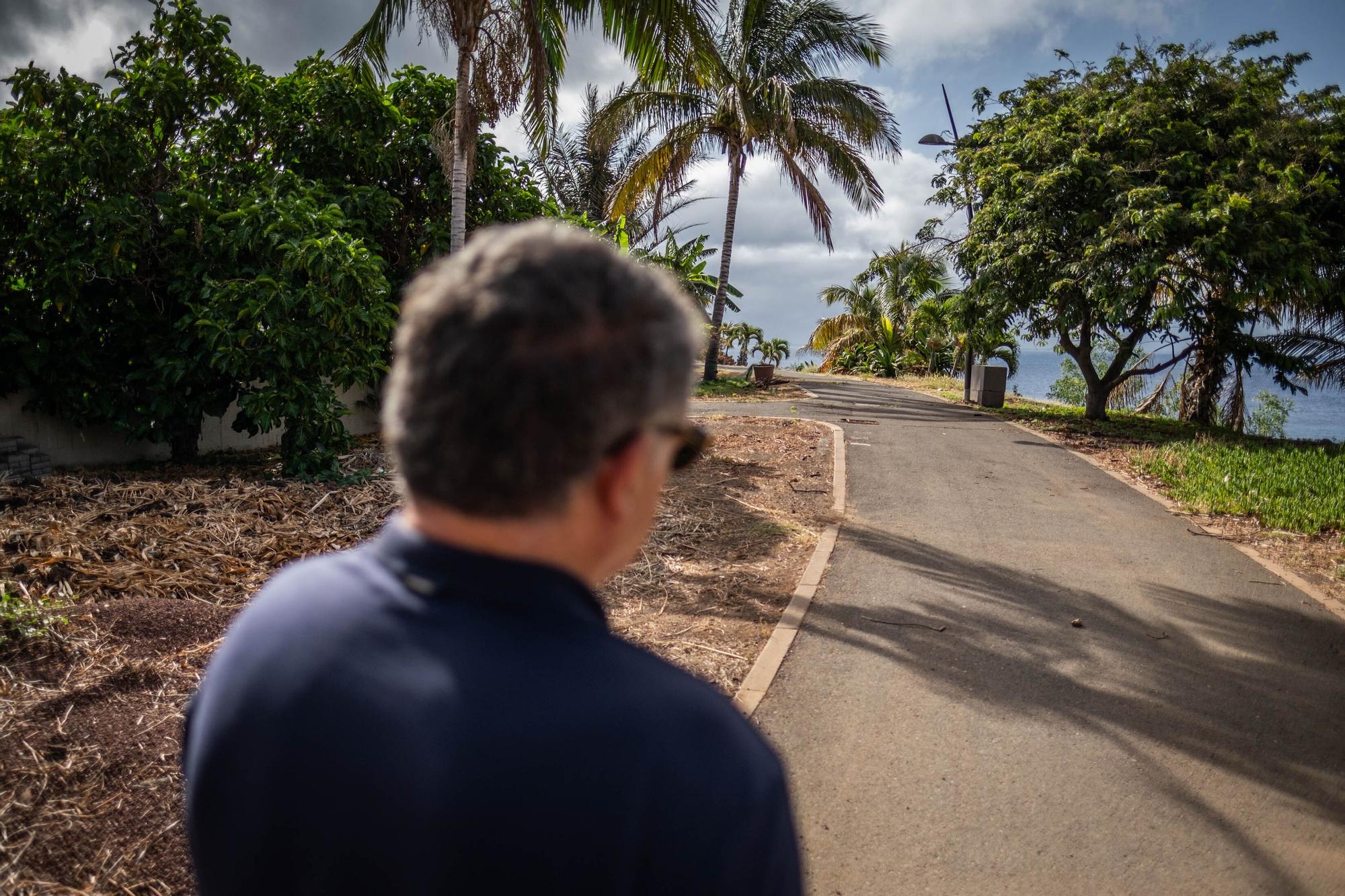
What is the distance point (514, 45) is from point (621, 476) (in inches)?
375

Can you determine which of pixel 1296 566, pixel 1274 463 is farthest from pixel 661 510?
pixel 1274 463

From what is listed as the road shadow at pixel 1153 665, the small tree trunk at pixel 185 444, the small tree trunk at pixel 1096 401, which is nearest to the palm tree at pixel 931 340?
the small tree trunk at pixel 1096 401

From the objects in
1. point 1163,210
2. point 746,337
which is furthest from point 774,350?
point 1163,210

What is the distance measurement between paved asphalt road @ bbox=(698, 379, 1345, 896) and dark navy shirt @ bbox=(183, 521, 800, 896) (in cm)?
252

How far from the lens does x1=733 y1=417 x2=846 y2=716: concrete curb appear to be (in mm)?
4371

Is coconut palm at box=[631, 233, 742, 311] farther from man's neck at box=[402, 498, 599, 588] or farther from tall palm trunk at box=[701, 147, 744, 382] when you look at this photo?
man's neck at box=[402, 498, 599, 588]

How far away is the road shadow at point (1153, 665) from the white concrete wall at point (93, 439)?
661cm

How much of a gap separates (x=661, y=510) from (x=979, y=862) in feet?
16.3

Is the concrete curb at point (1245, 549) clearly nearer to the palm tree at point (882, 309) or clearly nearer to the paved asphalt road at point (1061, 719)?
the paved asphalt road at point (1061, 719)

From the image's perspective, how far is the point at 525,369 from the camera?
838 mm

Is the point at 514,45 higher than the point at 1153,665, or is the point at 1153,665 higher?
the point at 514,45

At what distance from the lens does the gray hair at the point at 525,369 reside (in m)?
0.84

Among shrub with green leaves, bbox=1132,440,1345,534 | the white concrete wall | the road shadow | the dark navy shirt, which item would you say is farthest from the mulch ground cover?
shrub with green leaves, bbox=1132,440,1345,534

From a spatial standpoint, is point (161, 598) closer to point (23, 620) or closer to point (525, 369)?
point (23, 620)
